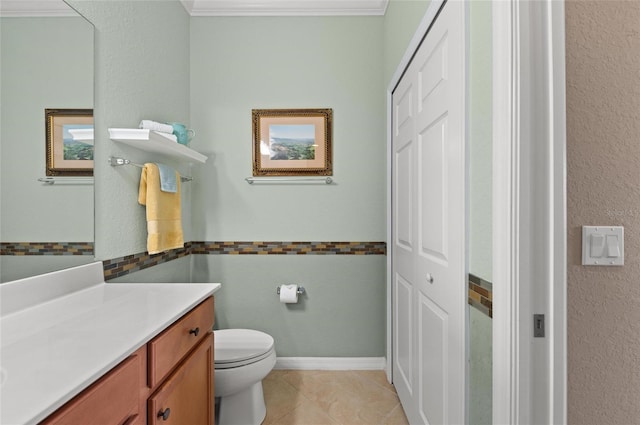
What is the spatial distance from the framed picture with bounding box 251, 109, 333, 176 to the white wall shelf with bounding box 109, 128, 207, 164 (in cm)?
55

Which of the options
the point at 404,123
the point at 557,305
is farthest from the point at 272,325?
the point at 557,305

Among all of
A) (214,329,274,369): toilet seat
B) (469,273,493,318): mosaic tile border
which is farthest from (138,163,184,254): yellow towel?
(469,273,493,318): mosaic tile border

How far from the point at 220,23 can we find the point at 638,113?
234cm

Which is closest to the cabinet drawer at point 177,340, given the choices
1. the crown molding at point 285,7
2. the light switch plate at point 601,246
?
the light switch plate at point 601,246

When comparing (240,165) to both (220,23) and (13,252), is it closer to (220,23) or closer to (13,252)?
(220,23)

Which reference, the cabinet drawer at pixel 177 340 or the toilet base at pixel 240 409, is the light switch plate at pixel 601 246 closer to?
the cabinet drawer at pixel 177 340

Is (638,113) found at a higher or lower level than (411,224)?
higher

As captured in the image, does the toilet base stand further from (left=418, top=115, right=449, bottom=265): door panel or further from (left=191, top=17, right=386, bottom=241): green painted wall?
(left=418, top=115, right=449, bottom=265): door panel

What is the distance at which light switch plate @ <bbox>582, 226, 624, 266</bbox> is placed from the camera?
730 mm

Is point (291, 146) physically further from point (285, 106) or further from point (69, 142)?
point (69, 142)

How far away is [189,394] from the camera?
1102mm

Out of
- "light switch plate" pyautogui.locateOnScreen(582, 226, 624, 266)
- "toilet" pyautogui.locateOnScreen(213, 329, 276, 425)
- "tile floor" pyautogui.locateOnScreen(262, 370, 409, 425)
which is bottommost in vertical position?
"tile floor" pyautogui.locateOnScreen(262, 370, 409, 425)

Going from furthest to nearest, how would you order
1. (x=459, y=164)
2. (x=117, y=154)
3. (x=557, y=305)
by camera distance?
(x=117, y=154) < (x=459, y=164) < (x=557, y=305)

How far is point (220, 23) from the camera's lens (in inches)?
86.4
